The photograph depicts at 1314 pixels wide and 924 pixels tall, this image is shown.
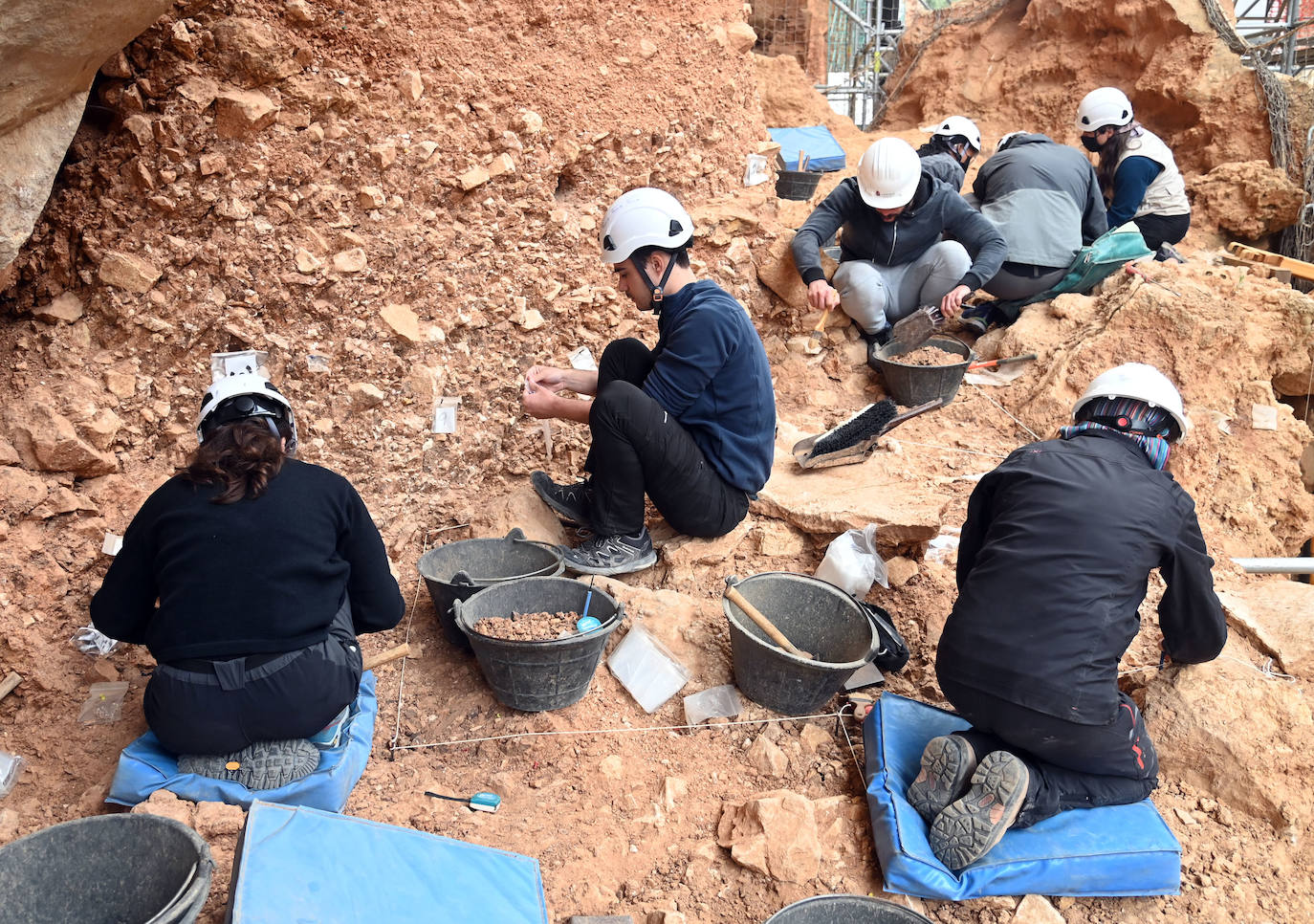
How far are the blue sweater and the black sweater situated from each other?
1.43 m

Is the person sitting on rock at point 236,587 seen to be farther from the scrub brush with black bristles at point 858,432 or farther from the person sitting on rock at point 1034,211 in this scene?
the person sitting on rock at point 1034,211

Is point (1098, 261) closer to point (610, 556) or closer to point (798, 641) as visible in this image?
point (798, 641)

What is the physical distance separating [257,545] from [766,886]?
1764mm

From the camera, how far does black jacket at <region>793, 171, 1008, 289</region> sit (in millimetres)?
5321

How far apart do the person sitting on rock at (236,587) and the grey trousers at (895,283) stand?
3810 millimetres

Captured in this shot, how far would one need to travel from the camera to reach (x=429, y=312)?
12.9 feet

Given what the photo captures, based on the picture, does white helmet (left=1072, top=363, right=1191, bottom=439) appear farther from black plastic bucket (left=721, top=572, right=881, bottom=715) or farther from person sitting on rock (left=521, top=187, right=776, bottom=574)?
person sitting on rock (left=521, top=187, right=776, bottom=574)

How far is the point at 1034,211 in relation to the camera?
5.79 meters

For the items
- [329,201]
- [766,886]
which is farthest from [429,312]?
[766,886]

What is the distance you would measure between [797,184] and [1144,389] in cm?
401

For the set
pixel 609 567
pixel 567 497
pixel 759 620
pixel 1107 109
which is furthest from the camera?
pixel 1107 109

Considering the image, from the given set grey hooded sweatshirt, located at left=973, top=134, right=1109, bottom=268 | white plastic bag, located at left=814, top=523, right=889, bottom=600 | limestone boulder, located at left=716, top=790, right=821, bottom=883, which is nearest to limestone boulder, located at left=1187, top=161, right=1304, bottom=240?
grey hooded sweatshirt, located at left=973, top=134, right=1109, bottom=268

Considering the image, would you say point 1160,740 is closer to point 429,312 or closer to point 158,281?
point 429,312

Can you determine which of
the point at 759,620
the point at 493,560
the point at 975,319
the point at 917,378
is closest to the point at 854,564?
the point at 759,620
